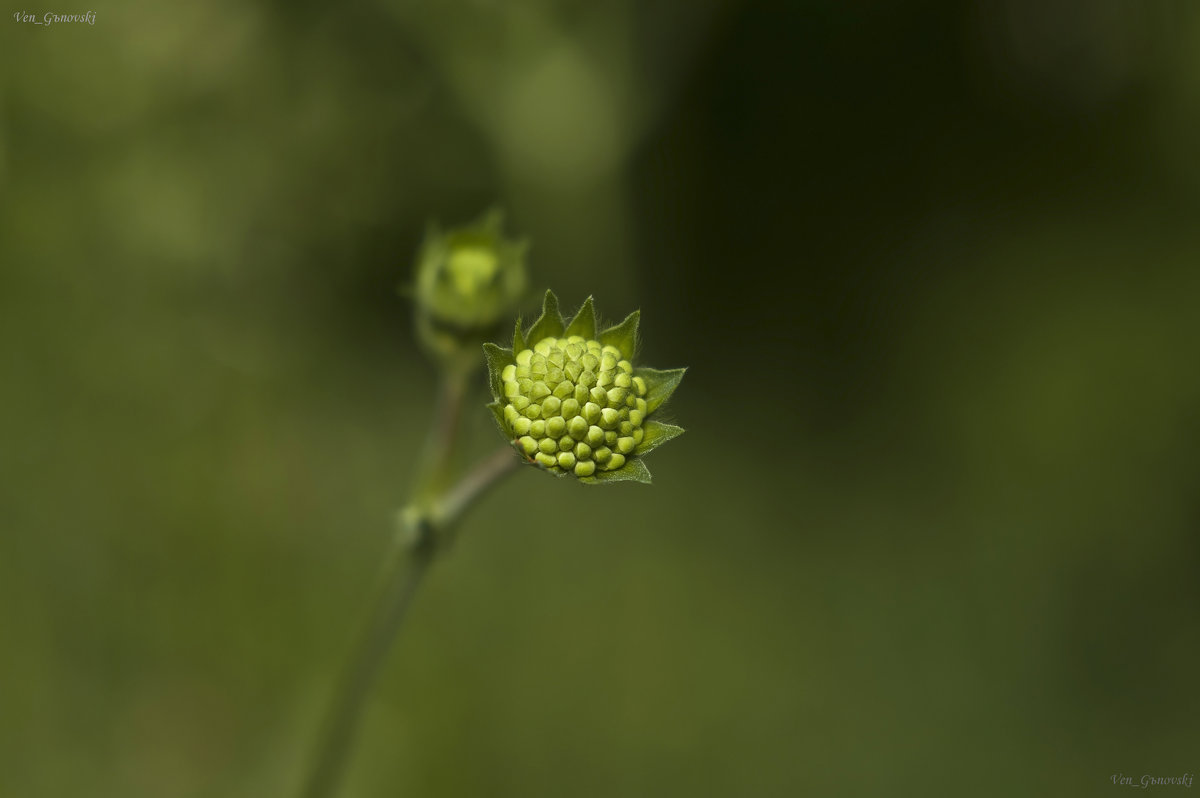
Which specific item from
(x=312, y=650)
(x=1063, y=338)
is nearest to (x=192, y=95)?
(x=312, y=650)

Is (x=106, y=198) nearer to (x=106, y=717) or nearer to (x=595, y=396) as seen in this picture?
(x=106, y=717)

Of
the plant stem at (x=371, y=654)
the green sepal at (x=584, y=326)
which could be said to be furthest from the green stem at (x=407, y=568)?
the green sepal at (x=584, y=326)

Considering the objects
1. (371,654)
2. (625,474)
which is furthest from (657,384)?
(371,654)

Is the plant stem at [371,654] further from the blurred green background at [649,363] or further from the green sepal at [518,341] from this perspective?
the blurred green background at [649,363]

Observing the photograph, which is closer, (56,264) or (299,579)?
(56,264)

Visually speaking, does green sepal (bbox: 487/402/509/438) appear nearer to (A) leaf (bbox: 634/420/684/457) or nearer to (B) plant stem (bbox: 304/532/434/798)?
(A) leaf (bbox: 634/420/684/457)

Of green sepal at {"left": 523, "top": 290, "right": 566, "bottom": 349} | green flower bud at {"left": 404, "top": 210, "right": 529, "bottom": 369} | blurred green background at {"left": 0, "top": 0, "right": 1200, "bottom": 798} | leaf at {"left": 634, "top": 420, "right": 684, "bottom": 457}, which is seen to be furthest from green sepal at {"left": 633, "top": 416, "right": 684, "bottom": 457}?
blurred green background at {"left": 0, "top": 0, "right": 1200, "bottom": 798}
